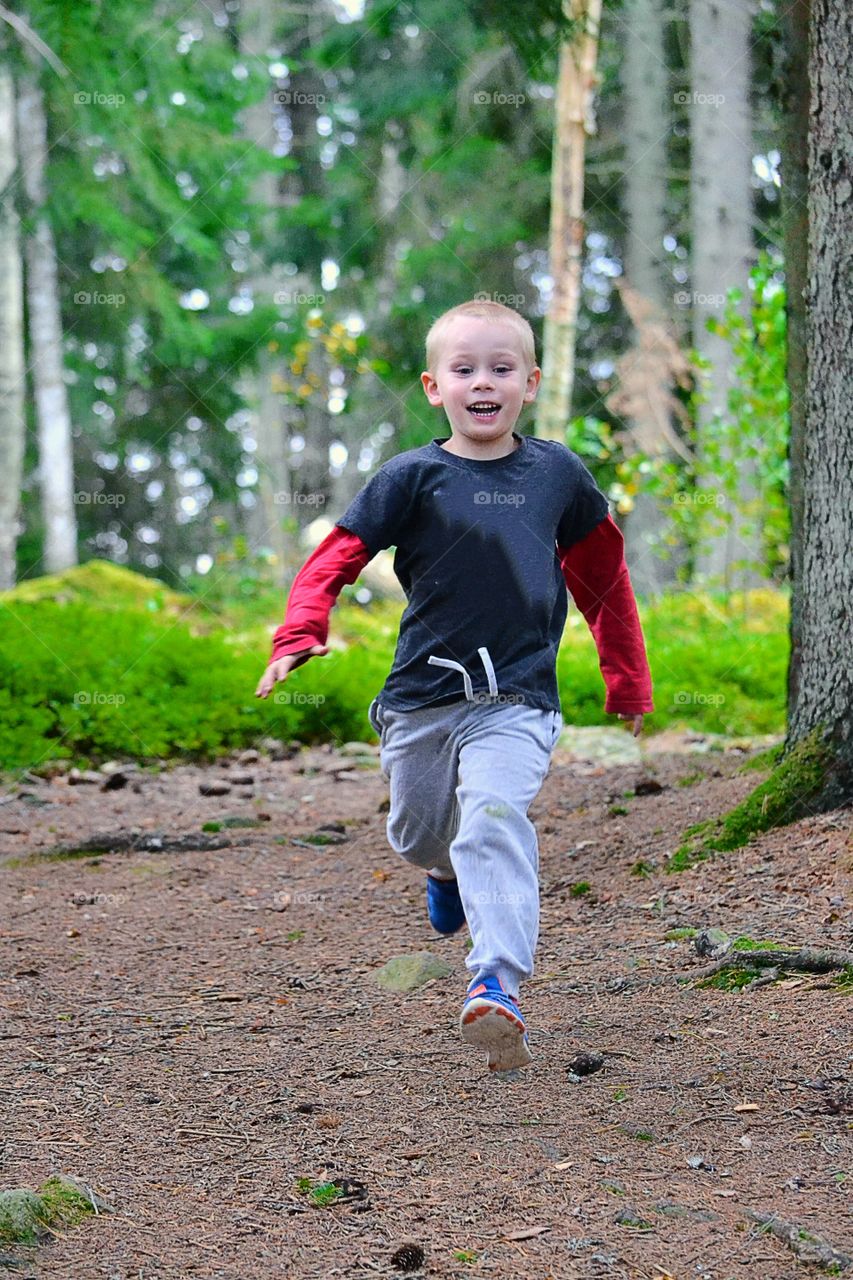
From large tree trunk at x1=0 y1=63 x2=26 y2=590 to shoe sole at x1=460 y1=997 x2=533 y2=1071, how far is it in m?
11.4

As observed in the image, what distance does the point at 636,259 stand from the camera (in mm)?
16578

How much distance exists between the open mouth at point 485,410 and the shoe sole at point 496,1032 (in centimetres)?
141

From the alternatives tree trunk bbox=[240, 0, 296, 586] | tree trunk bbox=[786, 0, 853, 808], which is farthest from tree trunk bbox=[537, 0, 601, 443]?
tree trunk bbox=[786, 0, 853, 808]

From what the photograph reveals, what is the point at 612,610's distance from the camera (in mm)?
3490

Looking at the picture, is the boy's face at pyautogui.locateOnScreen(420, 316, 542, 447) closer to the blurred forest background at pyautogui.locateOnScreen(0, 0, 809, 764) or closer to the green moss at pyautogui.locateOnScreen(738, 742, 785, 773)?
the green moss at pyautogui.locateOnScreen(738, 742, 785, 773)

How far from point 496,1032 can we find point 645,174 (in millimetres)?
15284

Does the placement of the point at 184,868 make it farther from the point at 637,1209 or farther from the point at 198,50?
the point at 198,50

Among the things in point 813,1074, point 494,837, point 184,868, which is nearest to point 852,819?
point 813,1074

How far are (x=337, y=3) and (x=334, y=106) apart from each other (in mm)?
6056

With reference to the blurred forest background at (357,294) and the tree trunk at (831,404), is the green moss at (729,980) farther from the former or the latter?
the blurred forest background at (357,294)

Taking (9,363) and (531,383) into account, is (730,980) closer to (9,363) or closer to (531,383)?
(531,383)

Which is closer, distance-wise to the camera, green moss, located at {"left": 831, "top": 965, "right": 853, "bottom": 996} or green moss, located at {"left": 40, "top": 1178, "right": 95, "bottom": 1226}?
green moss, located at {"left": 40, "top": 1178, "right": 95, "bottom": 1226}

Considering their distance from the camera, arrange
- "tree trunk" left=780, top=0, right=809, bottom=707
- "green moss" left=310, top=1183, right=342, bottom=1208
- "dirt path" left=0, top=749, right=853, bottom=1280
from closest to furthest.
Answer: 1. "dirt path" left=0, top=749, right=853, bottom=1280
2. "green moss" left=310, top=1183, right=342, bottom=1208
3. "tree trunk" left=780, top=0, right=809, bottom=707

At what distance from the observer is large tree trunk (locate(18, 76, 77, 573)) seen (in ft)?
Answer: 44.5
